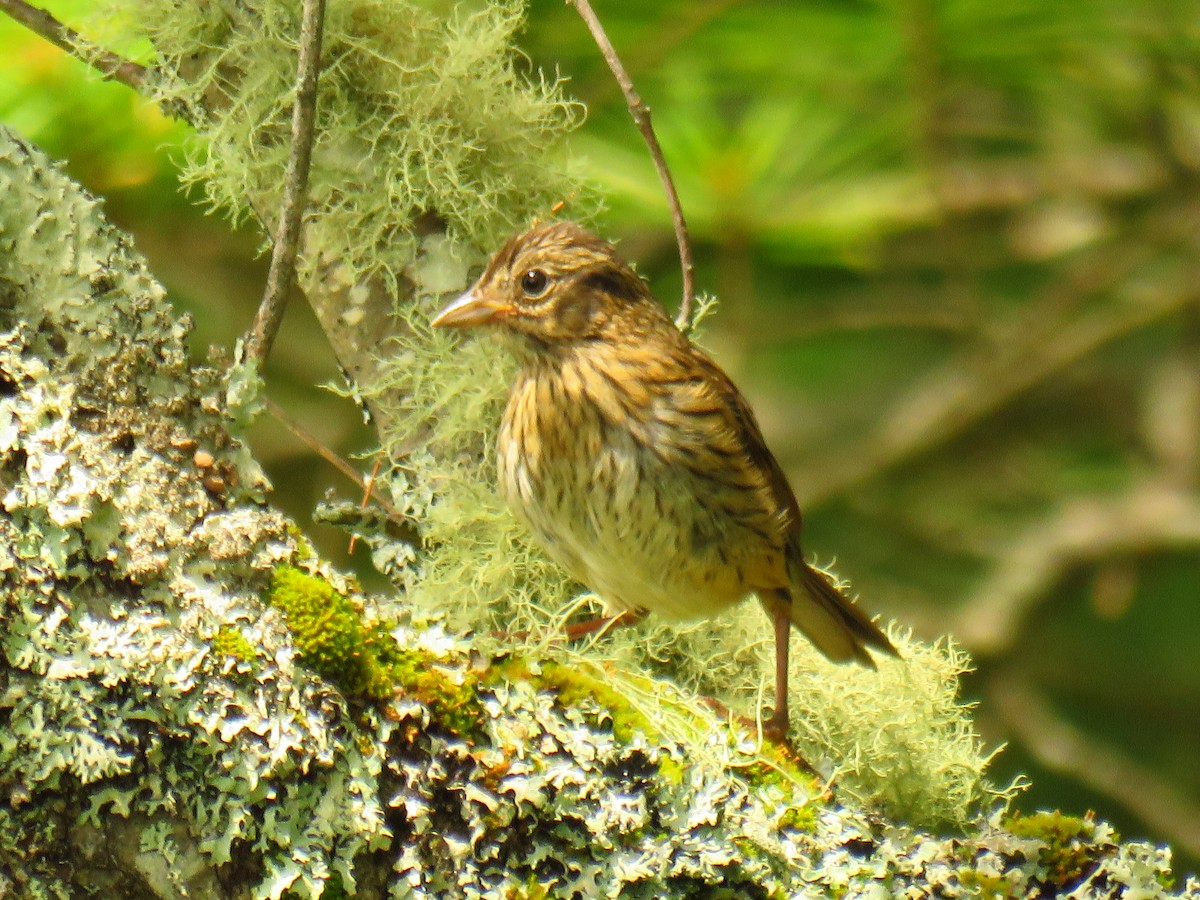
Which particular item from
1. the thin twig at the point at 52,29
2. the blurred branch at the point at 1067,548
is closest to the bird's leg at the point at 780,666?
the thin twig at the point at 52,29

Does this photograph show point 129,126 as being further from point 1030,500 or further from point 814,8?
point 1030,500

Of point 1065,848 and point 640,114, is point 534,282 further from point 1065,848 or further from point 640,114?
point 1065,848

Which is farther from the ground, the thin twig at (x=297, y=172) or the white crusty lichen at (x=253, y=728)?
the thin twig at (x=297, y=172)

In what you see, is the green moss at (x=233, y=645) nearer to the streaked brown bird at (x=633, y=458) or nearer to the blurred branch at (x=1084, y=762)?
the streaked brown bird at (x=633, y=458)

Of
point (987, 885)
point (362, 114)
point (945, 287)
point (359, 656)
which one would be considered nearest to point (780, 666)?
point (987, 885)

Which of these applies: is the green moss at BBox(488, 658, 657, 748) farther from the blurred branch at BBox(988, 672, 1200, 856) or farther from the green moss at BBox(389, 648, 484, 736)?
the blurred branch at BBox(988, 672, 1200, 856)

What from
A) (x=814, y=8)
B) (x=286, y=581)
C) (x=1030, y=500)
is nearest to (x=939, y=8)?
(x=814, y=8)

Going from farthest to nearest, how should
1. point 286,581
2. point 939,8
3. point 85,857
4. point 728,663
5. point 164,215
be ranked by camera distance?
point 164,215, point 939,8, point 728,663, point 286,581, point 85,857
